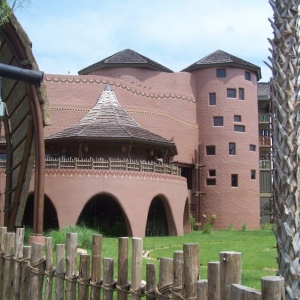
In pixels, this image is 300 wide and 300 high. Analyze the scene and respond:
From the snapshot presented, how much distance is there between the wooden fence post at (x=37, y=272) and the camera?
5.21 meters

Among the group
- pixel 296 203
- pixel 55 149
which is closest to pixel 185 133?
pixel 55 149

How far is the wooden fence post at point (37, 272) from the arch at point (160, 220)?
2082 cm

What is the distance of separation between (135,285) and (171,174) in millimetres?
22389

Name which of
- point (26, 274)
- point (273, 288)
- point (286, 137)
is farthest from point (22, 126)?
point (273, 288)

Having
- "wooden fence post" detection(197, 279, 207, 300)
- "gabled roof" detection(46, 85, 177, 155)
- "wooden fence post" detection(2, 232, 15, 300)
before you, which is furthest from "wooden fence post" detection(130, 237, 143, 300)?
"gabled roof" detection(46, 85, 177, 155)

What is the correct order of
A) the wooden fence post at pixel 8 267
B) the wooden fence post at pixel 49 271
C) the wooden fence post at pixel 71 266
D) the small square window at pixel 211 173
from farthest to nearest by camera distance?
the small square window at pixel 211 173 < the wooden fence post at pixel 8 267 < the wooden fence post at pixel 49 271 < the wooden fence post at pixel 71 266

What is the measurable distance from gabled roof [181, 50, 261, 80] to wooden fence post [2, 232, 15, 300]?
98.6 feet

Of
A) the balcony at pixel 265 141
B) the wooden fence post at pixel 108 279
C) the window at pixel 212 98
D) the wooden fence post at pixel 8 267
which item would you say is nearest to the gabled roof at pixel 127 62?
the window at pixel 212 98

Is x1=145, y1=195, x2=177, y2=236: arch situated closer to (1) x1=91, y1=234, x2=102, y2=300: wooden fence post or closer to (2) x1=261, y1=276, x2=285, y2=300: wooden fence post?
(1) x1=91, y1=234, x2=102, y2=300: wooden fence post

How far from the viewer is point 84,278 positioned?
15.4 ft

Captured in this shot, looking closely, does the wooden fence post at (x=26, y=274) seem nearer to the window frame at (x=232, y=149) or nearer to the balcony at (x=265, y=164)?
the window frame at (x=232, y=149)

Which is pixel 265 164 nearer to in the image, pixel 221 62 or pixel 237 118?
pixel 237 118

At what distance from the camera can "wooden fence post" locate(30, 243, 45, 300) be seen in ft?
17.1

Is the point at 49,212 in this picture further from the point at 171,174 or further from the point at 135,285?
A: the point at 135,285
